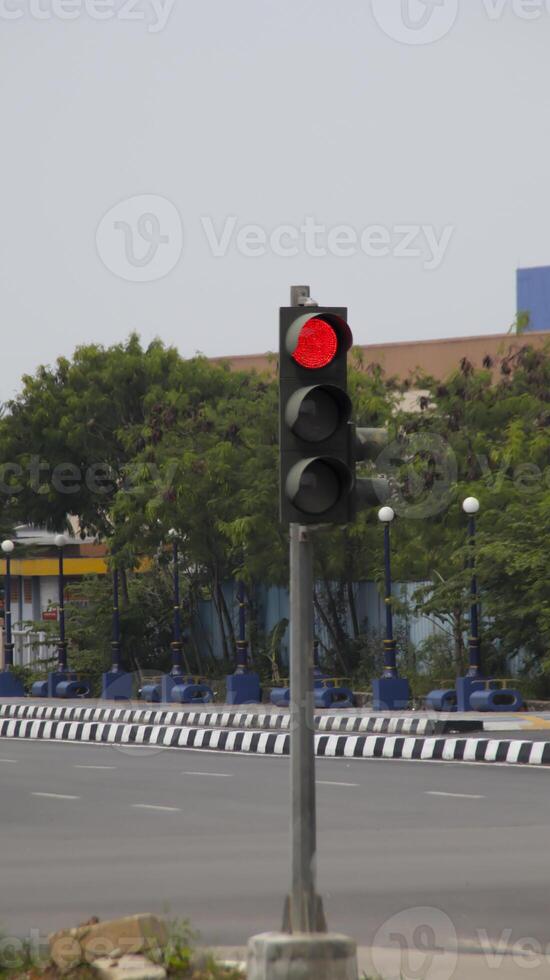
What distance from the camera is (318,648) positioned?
46.7 meters

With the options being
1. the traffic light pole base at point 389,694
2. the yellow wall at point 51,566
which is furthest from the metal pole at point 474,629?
the yellow wall at point 51,566

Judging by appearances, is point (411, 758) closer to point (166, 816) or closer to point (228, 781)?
point (228, 781)

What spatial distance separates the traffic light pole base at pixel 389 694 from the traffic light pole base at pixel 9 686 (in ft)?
58.9

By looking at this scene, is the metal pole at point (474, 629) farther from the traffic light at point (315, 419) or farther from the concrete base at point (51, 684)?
the traffic light at point (315, 419)

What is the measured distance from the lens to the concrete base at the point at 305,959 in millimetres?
8500

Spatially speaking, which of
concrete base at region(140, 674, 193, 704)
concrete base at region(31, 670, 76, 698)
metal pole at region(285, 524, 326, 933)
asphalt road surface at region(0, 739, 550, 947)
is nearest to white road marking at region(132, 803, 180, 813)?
asphalt road surface at region(0, 739, 550, 947)

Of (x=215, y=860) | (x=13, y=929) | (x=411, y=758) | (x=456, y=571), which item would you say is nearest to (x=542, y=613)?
(x=456, y=571)

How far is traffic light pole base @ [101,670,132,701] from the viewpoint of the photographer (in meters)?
49.4

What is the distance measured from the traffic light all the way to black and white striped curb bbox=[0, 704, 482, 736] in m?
21.7

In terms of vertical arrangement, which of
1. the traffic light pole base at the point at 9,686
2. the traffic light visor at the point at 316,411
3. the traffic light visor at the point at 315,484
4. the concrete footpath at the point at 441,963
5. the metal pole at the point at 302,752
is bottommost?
the traffic light pole base at the point at 9,686

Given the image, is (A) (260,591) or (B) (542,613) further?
(A) (260,591)

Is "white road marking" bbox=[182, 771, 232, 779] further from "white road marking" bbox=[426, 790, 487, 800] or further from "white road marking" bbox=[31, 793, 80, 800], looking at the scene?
"white road marking" bbox=[426, 790, 487, 800]

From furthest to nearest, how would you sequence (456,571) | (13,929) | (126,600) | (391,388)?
(126,600)
(391,388)
(456,571)
(13,929)

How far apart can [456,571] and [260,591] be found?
10.0m
